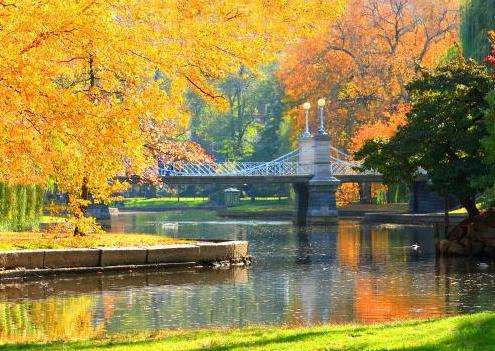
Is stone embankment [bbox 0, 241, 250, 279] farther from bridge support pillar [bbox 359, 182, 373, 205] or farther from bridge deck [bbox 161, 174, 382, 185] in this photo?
bridge support pillar [bbox 359, 182, 373, 205]

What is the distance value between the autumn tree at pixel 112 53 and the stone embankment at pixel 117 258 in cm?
875

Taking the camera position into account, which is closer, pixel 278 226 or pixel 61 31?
pixel 61 31

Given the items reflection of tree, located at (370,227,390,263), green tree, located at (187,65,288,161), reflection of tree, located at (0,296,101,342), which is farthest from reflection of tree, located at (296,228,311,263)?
green tree, located at (187,65,288,161)

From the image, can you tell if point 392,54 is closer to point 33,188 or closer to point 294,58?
point 294,58

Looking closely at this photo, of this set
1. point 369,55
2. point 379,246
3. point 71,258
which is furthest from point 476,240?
point 369,55

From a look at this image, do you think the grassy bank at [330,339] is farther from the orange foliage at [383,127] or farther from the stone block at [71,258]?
the orange foliage at [383,127]

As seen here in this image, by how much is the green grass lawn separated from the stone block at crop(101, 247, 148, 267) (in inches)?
3192

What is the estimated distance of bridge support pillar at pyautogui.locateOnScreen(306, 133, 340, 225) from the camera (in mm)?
73625

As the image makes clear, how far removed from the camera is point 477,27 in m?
56.6

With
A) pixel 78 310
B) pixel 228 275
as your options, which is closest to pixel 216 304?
Result: pixel 78 310

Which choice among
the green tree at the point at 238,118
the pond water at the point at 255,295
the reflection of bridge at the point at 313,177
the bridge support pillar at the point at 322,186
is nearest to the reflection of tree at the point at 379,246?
the pond water at the point at 255,295

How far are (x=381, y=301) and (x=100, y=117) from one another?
33.0ft

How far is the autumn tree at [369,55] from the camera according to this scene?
76.8 metres

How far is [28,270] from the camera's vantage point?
28297 millimetres
